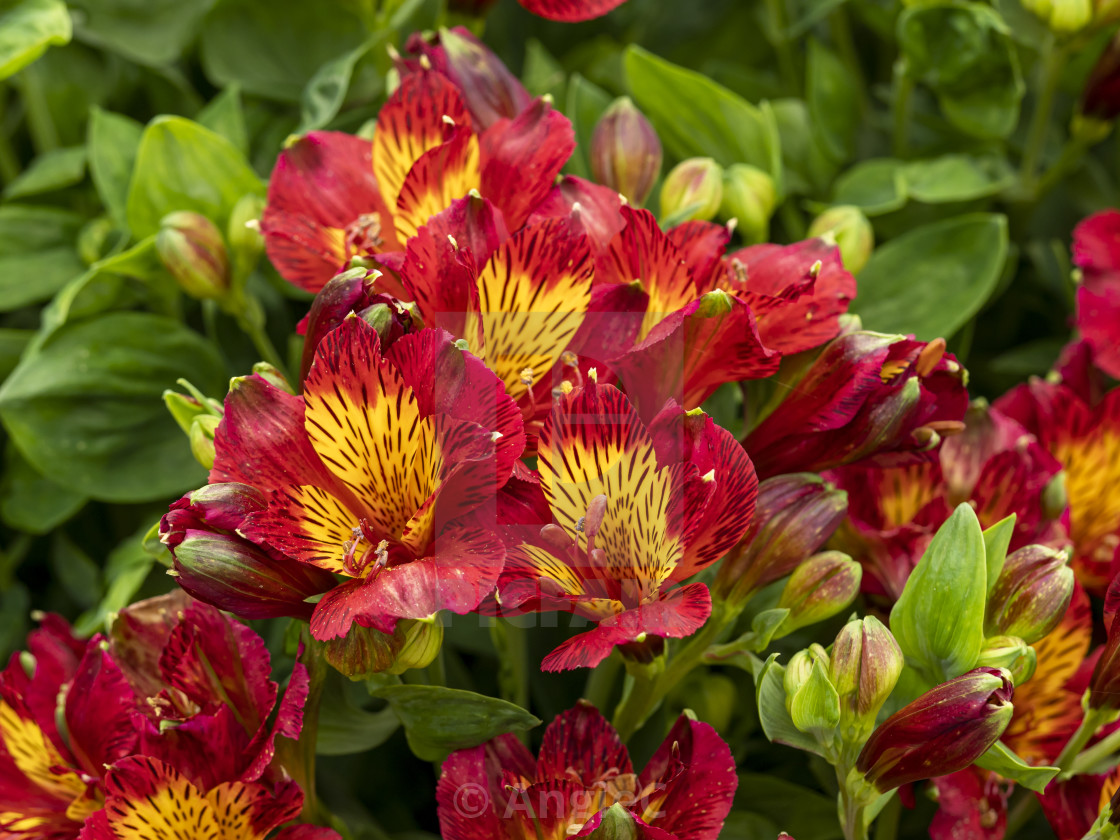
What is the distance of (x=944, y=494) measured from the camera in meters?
0.54

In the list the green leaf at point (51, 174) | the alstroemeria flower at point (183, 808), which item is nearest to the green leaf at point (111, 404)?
the green leaf at point (51, 174)

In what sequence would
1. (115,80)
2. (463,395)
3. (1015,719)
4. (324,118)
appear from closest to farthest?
(463,395)
(1015,719)
(324,118)
(115,80)

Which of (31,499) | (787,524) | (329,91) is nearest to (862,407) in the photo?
(787,524)

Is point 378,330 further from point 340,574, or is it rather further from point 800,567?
point 800,567

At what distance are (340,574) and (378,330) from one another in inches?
3.6

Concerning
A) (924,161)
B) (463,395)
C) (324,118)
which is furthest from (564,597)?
(924,161)

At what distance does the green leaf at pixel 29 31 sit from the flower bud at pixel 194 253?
131 mm

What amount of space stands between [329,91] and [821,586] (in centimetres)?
44

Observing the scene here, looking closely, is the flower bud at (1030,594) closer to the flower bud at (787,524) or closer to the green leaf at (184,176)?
the flower bud at (787,524)

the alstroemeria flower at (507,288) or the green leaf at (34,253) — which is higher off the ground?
the alstroemeria flower at (507,288)

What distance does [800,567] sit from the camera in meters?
0.45

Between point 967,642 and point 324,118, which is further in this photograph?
point 324,118

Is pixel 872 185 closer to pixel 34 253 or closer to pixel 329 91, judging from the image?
pixel 329 91

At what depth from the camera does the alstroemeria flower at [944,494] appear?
501mm
